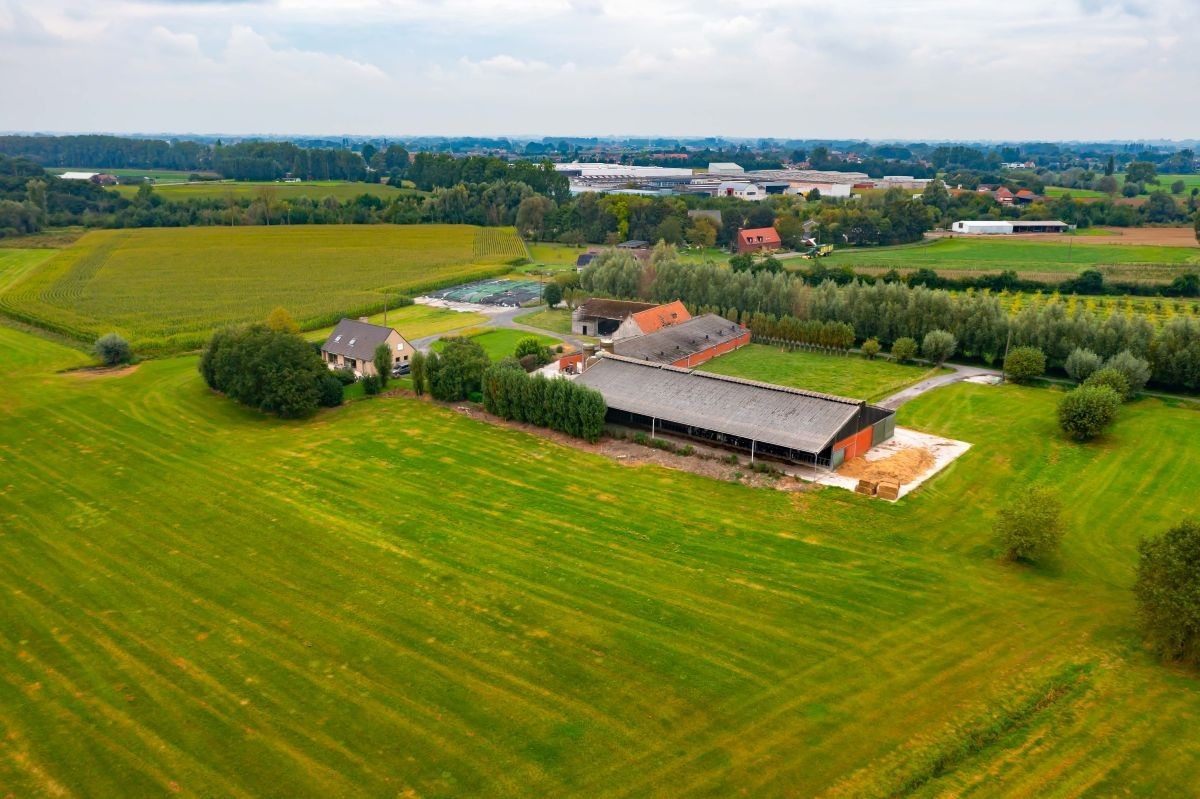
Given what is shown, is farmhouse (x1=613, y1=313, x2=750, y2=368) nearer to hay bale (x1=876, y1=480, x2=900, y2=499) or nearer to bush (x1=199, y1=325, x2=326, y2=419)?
bush (x1=199, y1=325, x2=326, y2=419)

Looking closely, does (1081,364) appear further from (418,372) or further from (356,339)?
(356,339)

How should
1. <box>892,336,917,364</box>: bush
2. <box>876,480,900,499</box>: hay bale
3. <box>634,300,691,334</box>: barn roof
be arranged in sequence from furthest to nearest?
<box>634,300,691,334</box>: barn roof, <box>892,336,917,364</box>: bush, <box>876,480,900,499</box>: hay bale

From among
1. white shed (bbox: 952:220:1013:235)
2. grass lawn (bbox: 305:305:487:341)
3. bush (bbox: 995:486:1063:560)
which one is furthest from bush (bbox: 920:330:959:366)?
white shed (bbox: 952:220:1013:235)

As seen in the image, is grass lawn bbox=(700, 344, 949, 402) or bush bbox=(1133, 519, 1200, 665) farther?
grass lawn bbox=(700, 344, 949, 402)

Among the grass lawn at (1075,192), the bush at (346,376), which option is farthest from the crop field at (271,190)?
the grass lawn at (1075,192)

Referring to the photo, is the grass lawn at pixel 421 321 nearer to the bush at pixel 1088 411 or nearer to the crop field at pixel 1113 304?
the bush at pixel 1088 411

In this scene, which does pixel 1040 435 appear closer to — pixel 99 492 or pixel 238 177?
pixel 99 492

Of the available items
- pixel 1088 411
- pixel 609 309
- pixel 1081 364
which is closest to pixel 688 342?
pixel 609 309
